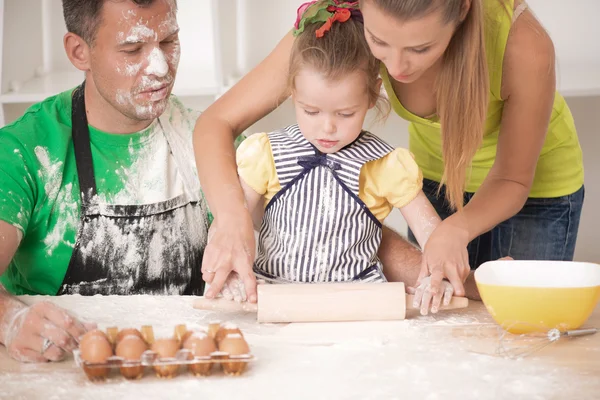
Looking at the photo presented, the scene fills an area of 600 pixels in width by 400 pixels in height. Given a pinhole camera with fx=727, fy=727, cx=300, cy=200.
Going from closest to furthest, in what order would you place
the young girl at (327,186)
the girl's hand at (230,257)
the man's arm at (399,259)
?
the girl's hand at (230,257)
the young girl at (327,186)
the man's arm at (399,259)

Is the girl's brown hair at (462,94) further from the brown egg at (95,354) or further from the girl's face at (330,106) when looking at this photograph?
the brown egg at (95,354)

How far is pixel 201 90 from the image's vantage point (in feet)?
7.36

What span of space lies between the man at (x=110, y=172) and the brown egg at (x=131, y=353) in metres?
0.60

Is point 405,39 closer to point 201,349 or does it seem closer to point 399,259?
point 399,259

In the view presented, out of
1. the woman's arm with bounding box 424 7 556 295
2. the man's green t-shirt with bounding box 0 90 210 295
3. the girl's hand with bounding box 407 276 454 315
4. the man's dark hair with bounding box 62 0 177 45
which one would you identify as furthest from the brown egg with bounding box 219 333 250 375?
the man's dark hair with bounding box 62 0 177 45

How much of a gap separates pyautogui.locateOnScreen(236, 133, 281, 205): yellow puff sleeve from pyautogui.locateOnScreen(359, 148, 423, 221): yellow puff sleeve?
169 mm

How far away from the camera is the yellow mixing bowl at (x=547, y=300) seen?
3.54 feet

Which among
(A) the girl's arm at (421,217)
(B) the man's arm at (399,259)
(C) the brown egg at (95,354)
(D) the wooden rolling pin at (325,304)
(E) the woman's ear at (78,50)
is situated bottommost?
(C) the brown egg at (95,354)

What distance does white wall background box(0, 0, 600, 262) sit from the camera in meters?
2.42

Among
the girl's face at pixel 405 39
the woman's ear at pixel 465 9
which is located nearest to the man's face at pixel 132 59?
the girl's face at pixel 405 39

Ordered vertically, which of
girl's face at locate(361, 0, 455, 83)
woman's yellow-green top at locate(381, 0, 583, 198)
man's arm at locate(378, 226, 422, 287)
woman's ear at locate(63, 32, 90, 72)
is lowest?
man's arm at locate(378, 226, 422, 287)

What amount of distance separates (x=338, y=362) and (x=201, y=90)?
4.59 feet

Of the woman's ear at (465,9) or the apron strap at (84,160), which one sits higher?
the woman's ear at (465,9)

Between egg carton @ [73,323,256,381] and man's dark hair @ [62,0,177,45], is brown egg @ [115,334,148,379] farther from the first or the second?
man's dark hair @ [62,0,177,45]
